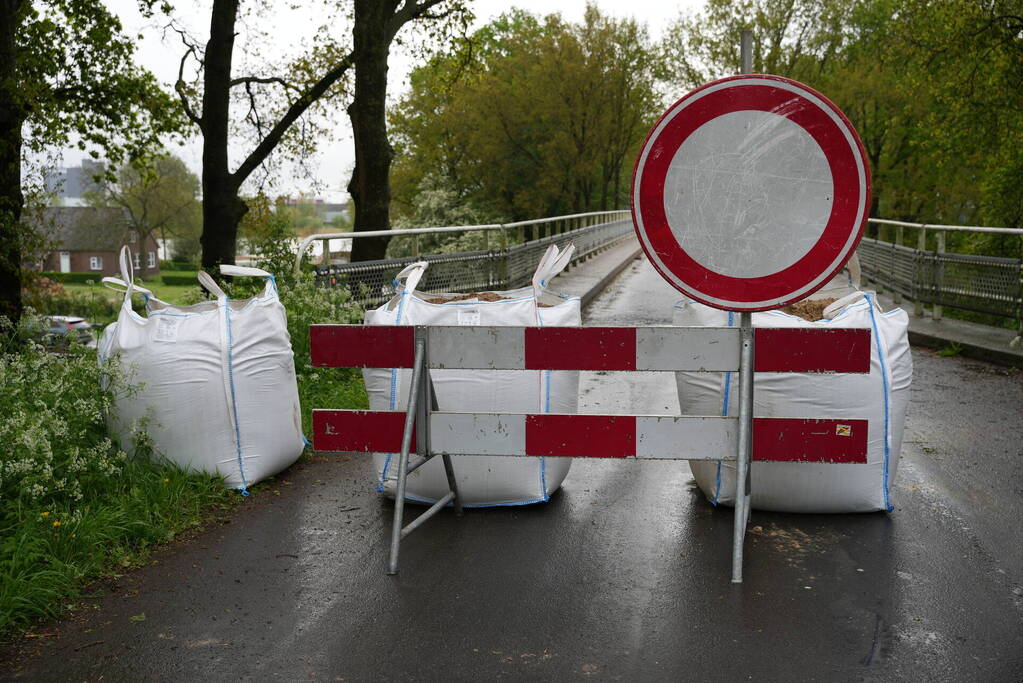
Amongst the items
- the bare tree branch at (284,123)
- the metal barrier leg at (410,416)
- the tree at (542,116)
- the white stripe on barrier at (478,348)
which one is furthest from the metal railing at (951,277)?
the tree at (542,116)

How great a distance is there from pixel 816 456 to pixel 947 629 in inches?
36.7

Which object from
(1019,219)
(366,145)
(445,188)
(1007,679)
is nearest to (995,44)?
(1019,219)

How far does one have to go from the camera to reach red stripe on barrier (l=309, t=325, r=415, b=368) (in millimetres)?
4457

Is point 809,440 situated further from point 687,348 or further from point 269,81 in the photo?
point 269,81

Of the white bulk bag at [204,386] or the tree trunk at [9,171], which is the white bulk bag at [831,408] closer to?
the white bulk bag at [204,386]

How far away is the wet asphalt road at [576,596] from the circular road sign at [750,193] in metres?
1.20

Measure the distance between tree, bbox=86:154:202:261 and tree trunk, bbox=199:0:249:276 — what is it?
3056 inches

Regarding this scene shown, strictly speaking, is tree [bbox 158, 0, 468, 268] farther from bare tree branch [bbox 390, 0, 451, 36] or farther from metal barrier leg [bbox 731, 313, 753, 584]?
metal barrier leg [bbox 731, 313, 753, 584]

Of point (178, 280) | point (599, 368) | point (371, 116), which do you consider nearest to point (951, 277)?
point (371, 116)

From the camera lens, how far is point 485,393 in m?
4.89

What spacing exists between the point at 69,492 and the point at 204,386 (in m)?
0.86

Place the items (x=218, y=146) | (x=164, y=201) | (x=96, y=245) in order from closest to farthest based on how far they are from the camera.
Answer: (x=218, y=146), (x=164, y=201), (x=96, y=245)

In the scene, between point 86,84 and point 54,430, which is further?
point 86,84

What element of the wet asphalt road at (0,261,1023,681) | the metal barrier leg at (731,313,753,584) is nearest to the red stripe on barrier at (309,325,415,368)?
the wet asphalt road at (0,261,1023,681)
